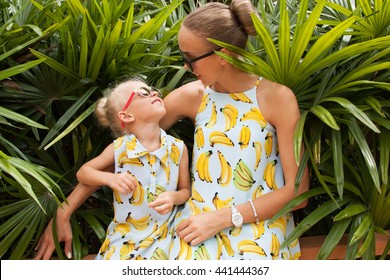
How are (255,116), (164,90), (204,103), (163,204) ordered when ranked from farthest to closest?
(164,90) < (204,103) < (255,116) < (163,204)

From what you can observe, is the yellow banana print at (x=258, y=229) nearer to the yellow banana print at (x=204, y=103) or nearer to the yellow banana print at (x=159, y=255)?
the yellow banana print at (x=159, y=255)

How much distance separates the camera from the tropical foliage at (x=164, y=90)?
7.32 feet

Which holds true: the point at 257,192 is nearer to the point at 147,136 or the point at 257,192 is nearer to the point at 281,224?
the point at 281,224

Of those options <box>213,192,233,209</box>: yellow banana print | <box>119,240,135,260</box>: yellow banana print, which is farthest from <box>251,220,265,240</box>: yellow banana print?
<box>119,240,135,260</box>: yellow banana print

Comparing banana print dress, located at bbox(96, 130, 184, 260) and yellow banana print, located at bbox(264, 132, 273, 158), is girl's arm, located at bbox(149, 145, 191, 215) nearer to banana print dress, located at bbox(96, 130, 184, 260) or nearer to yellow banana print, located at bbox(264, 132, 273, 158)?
banana print dress, located at bbox(96, 130, 184, 260)

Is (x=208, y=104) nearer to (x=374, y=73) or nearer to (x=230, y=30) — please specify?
(x=230, y=30)

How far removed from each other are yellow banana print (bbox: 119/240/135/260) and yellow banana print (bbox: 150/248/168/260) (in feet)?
0.28

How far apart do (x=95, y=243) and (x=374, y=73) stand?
1.38m

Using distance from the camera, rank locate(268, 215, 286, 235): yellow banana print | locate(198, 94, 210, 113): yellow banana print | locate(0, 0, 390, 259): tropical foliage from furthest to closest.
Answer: locate(198, 94, 210, 113): yellow banana print, locate(268, 215, 286, 235): yellow banana print, locate(0, 0, 390, 259): tropical foliage

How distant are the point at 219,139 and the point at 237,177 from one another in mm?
158

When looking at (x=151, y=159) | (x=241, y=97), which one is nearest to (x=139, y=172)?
(x=151, y=159)

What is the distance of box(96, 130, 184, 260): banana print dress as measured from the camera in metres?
2.33

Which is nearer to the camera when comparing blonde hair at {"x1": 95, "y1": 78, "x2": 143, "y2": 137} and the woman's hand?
the woman's hand

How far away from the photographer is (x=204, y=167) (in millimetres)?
2389
